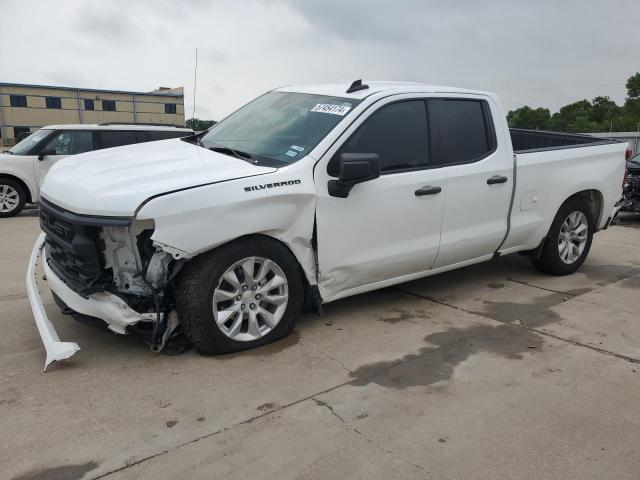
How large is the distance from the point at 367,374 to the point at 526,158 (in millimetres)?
2873

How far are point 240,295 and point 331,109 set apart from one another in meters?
1.65

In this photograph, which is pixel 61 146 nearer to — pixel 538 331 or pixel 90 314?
pixel 90 314

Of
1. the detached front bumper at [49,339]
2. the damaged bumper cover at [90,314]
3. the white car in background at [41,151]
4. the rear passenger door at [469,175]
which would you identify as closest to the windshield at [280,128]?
the rear passenger door at [469,175]

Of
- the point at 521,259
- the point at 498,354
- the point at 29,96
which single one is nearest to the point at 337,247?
the point at 498,354

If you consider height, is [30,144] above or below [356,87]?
below

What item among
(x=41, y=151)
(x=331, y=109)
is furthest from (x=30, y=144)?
(x=331, y=109)

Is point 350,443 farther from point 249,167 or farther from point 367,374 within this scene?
point 249,167

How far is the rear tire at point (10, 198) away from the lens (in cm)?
1057

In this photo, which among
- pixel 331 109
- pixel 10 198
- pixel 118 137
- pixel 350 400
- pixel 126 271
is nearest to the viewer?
pixel 350 400

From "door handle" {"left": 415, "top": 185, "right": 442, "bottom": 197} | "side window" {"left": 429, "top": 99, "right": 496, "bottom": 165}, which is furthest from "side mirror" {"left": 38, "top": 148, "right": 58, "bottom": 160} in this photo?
"door handle" {"left": 415, "top": 185, "right": 442, "bottom": 197}

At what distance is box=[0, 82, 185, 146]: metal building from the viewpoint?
5641 centimetres

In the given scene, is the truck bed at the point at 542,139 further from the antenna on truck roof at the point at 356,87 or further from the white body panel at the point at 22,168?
the white body panel at the point at 22,168

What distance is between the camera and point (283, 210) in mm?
3852

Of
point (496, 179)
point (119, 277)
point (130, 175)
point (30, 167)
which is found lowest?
point (30, 167)
